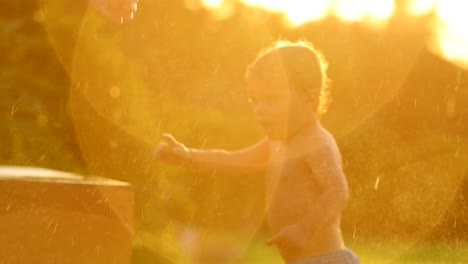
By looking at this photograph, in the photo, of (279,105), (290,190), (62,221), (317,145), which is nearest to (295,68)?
(279,105)

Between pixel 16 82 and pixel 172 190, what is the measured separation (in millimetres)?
1160

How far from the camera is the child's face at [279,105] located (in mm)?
3711

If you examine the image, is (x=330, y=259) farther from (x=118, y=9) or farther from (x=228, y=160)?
(x=118, y=9)

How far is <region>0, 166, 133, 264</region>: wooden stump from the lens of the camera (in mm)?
2877

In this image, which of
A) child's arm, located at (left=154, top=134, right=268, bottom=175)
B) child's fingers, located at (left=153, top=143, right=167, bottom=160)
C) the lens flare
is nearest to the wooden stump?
child's fingers, located at (left=153, top=143, right=167, bottom=160)

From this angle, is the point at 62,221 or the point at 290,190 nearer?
the point at 62,221

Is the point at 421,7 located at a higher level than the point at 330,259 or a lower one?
lower

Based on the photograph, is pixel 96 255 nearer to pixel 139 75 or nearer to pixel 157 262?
pixel 157 262

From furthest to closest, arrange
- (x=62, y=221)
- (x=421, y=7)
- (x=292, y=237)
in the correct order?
(x=421, y=7)
(x=292, y=237)
(x=62, y=221)

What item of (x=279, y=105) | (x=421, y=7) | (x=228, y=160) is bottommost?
(x=421, y=7)

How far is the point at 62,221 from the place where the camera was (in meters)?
3.00

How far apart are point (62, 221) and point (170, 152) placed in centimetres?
94

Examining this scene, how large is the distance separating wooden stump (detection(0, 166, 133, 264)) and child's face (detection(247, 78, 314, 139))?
76cm

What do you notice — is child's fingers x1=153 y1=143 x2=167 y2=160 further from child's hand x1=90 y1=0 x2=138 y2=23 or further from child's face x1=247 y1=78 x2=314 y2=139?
child's hand x1=90 y1=0 x2=138 y2=23
